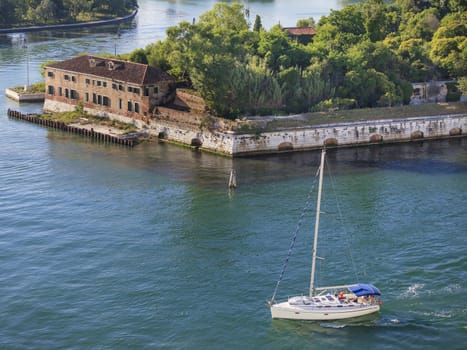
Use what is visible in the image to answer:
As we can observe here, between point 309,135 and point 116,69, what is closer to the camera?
point 309,135

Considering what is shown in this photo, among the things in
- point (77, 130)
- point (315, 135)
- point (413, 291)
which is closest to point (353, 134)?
point (315, 135)

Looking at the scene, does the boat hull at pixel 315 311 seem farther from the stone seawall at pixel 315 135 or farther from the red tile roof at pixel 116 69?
the red tile roof at pixel 116 69

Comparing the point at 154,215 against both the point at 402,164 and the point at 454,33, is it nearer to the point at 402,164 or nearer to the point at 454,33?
the point at 402,164

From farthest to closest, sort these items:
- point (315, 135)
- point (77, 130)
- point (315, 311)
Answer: point (77, 130) < point (315, 135) < point (315, 311)

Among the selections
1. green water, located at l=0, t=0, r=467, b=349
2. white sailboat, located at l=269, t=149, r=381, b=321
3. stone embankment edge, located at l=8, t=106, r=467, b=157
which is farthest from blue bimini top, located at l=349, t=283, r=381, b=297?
stone embankment edge, located at l=8, t=106, r=467, b=157

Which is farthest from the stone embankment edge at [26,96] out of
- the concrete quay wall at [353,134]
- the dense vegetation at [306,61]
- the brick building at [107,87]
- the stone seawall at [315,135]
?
the concrete quay wall at [353,134]

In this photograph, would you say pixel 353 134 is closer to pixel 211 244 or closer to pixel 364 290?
pixel 211 244
